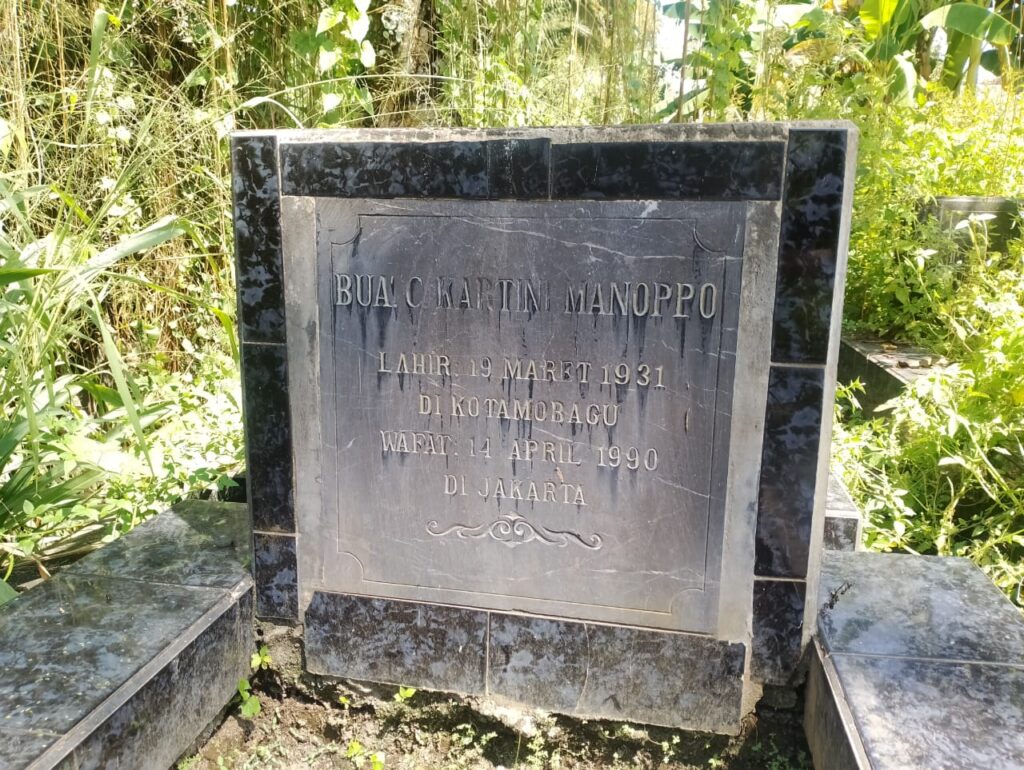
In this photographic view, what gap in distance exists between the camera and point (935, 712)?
1464 mm

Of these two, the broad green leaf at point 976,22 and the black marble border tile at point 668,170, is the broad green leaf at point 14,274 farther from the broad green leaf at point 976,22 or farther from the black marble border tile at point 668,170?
the broad green leaf at point 976,22

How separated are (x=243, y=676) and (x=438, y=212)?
4.12ft

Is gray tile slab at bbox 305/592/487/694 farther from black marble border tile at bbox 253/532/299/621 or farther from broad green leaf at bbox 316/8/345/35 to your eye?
broad green leaf at bbox 316/8/345/35

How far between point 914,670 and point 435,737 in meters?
1.11

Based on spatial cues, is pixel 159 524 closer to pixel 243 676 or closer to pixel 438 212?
pixel 243 676

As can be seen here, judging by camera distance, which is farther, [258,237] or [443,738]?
[443,738]

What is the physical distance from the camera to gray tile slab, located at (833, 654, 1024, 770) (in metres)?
1.36

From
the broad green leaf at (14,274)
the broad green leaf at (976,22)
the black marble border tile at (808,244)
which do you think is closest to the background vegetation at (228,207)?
the broad green leaf at (14,274)

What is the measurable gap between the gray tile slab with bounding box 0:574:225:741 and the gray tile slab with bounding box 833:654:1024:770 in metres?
1.45

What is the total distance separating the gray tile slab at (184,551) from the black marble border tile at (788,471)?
130 centimetres

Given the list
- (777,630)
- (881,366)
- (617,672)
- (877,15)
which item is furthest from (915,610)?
(877,15)

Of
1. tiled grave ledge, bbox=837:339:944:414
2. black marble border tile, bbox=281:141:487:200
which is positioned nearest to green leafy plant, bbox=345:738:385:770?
black marble border tile, bbox=281:141:487:200

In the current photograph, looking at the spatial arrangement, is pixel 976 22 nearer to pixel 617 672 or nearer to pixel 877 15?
pixel 877 15

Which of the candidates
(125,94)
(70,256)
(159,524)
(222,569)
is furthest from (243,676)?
(125,94)
